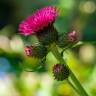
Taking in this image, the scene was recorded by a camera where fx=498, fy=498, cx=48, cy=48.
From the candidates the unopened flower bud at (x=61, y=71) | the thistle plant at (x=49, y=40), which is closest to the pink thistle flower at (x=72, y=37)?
the thistle plant at (x=49, y=40)

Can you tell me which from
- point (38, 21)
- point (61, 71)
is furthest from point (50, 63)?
point (61, 71)

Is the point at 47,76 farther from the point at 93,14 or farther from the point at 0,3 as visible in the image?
the point at 0,3

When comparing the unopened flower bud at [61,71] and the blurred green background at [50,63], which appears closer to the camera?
the unopened flower bud at [61,71]

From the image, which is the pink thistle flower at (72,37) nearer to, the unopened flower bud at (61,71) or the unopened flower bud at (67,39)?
the unopened flower bud at (67,39)

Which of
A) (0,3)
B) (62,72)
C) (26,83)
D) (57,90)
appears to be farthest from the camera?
(0,3)

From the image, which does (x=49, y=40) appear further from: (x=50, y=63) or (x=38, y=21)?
(x=50, y=63)

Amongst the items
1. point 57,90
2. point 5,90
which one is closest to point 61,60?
point 57,90

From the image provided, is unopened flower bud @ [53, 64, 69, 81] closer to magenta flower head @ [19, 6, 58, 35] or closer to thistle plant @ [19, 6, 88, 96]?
thistle plant @ [19, 6, 88, 96]
